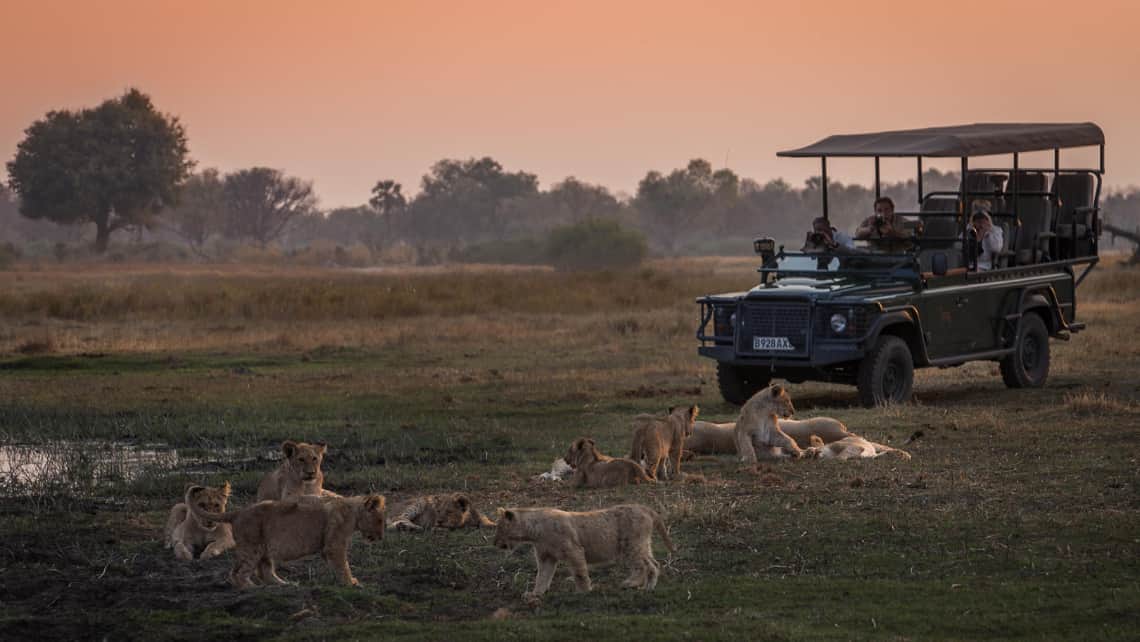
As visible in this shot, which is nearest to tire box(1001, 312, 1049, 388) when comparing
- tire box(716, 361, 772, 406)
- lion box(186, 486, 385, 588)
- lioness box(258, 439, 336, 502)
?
tire box(716, 361, 772, 406)

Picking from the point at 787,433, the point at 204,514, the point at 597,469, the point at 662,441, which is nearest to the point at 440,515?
the point at 204,514

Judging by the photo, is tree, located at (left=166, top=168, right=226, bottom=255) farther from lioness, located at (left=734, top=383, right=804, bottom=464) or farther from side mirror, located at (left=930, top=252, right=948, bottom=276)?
lioness, located at (left=734, top=383, right=804, bottom=464)

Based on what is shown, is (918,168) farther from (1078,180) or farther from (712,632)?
(712,632)

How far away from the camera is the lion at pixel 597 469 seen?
12.0 metres

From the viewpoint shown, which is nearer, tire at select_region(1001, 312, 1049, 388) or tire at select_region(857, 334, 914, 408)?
tire at select_region(857, 334, 914, 408)

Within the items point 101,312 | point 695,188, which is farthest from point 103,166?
point 101,312

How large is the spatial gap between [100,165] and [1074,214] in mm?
62639

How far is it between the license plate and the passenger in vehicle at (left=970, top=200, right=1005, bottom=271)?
9.55 feet

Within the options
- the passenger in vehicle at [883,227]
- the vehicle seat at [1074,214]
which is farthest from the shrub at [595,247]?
the passenger in vehicle at [883,227]

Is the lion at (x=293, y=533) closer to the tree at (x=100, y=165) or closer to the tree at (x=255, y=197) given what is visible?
the tree at (x=100, y=165)

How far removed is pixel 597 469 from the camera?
12.1 m

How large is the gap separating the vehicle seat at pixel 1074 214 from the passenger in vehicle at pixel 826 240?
A: 10.3 feet

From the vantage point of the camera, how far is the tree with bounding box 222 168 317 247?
98.8 meters

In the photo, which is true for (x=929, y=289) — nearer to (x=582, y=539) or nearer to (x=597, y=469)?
(x=597, y=469)
